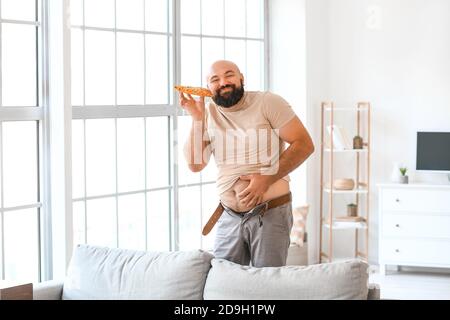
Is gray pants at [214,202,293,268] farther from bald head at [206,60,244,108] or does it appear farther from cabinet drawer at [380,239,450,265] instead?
cabinet drawer at [380,239,450,265]

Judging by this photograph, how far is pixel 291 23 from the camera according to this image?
21.5 ft

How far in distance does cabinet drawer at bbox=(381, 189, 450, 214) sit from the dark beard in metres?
2.99

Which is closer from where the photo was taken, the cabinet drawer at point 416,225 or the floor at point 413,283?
the floor at point 413,283

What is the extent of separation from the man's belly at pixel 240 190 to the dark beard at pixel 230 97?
1.22 feet

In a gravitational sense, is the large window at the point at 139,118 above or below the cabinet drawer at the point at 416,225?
above

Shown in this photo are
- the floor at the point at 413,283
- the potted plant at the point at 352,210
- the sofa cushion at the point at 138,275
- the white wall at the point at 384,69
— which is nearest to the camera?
the sofa cushion at the point at 138,275

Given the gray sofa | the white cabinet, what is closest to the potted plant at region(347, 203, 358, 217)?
the white cabinet

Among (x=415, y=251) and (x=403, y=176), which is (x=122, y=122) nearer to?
(x=403, y=176)

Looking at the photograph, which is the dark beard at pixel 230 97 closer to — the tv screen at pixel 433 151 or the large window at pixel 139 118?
the large window at pixel 139 118

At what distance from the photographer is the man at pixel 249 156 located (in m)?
3.73

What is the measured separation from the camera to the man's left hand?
3.69 meters

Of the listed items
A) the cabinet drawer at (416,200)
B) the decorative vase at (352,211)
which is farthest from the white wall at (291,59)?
the cabinet drawer at (416,200)
